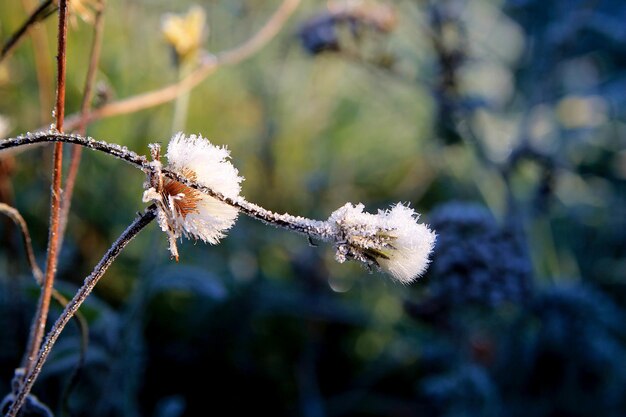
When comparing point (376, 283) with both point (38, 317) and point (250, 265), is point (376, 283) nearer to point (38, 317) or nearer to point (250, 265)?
point (250, 265)

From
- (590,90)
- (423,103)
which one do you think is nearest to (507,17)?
(590,90)

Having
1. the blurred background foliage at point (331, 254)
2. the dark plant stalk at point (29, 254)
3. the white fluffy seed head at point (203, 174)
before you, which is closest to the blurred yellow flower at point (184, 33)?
the blurred background foliage at point (331, 254)

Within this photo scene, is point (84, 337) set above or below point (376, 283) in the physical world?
below

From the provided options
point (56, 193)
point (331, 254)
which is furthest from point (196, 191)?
point (331, 254)

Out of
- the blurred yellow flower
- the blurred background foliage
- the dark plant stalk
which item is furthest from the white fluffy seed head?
the blurred yellow flower

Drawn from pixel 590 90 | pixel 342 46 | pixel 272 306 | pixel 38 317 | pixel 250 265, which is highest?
pixel 590 90

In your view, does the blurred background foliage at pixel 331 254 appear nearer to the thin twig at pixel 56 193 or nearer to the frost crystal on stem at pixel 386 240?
the thin twig at pixel 56 193

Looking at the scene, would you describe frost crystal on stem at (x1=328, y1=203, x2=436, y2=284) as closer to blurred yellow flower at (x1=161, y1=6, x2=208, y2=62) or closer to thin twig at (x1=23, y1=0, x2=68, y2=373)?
thin twig at (x1=23, y1=0, x2=68, y2=373)
